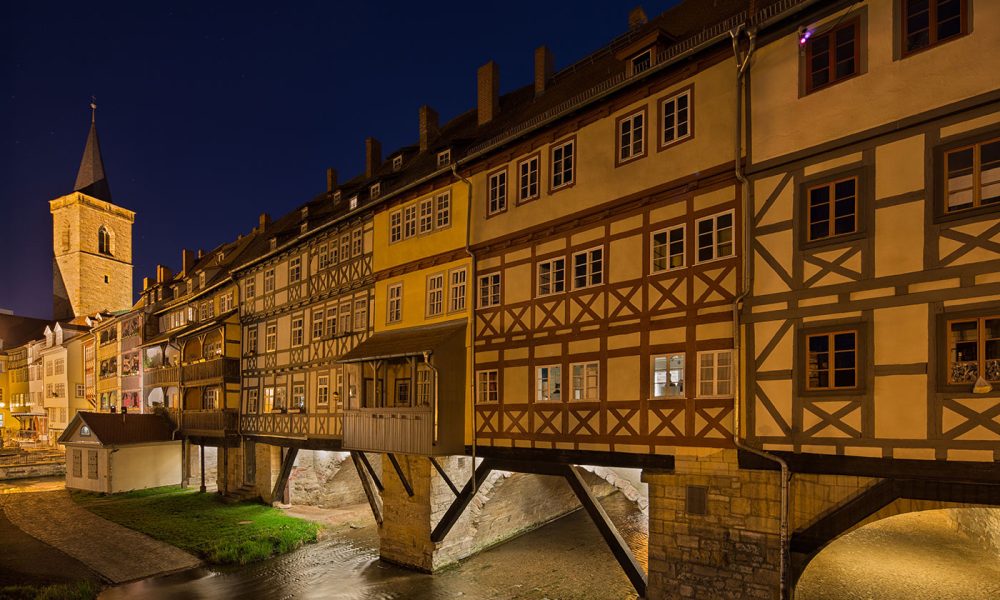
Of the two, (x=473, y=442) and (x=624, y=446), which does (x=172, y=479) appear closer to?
(x=473, y=442)

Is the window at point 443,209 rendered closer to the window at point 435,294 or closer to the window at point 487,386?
the window at point 435,294

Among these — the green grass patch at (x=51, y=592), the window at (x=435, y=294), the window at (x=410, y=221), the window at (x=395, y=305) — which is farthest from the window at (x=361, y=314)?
the green grass patch at (x=51, y=592)

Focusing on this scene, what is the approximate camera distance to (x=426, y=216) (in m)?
17.5

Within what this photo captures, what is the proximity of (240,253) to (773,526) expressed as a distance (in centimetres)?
3169

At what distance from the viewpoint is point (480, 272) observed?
50.7ft

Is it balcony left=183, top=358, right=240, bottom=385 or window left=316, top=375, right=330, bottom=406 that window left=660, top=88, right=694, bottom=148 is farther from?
Result: balcony left=183, top=358, right=240, bottom=385

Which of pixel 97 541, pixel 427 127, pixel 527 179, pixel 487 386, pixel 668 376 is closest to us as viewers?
pixel 668 376

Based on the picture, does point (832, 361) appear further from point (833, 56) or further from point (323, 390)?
point (323, 390)

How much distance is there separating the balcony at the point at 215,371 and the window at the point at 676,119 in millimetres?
23210

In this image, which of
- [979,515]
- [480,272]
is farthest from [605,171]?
[979,515]

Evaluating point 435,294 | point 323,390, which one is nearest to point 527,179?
point 435,294

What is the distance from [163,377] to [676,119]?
1298 inches

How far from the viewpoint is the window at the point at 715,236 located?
419 inches

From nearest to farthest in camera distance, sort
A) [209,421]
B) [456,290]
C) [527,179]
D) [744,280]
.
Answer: [744,280] < [527,179] < [456,290] < [209,421]
